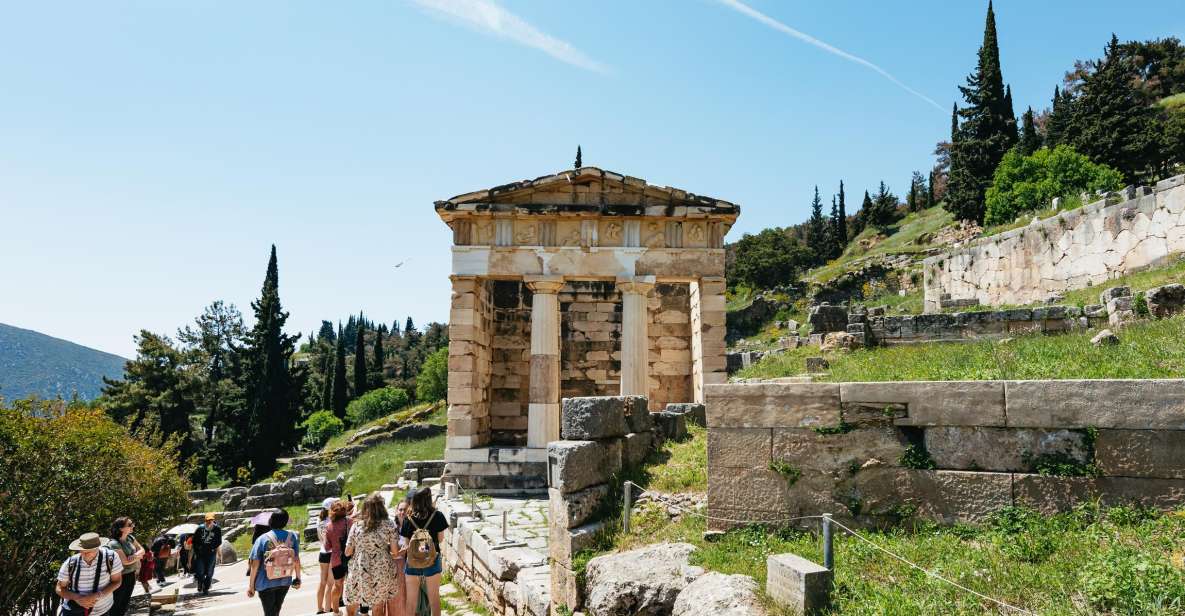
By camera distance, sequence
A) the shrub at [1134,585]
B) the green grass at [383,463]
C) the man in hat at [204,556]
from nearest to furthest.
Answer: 1. the shrub at [1134,585]
2. the man in hat at [204,556]
3. the green grass at [383,463]

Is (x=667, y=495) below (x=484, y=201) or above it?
below

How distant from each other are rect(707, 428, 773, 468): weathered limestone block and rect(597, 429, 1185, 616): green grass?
59 cm

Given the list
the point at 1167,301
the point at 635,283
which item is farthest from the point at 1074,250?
the point at 635,283

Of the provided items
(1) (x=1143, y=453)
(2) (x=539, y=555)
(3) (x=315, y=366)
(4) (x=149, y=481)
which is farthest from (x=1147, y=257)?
(3) (x=315, y=366)

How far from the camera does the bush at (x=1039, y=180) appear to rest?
1563 inches

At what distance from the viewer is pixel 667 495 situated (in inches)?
280

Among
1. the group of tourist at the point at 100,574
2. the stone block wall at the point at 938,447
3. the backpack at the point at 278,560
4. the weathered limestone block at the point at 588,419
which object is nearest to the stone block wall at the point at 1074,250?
the stone block wall at the point at 938,447

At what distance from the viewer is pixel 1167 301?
12664 mm

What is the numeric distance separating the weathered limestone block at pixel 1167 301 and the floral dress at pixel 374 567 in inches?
555

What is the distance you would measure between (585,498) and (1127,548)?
4.46 metres

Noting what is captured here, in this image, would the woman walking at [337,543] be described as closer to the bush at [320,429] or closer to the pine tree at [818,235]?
the bush at [320,429]

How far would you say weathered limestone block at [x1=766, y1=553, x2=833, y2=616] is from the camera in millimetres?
4312

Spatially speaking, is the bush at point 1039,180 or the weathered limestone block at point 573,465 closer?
the weathered limestone block at point 573,465

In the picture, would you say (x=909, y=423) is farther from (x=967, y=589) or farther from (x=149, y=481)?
(x=149, y=481)
